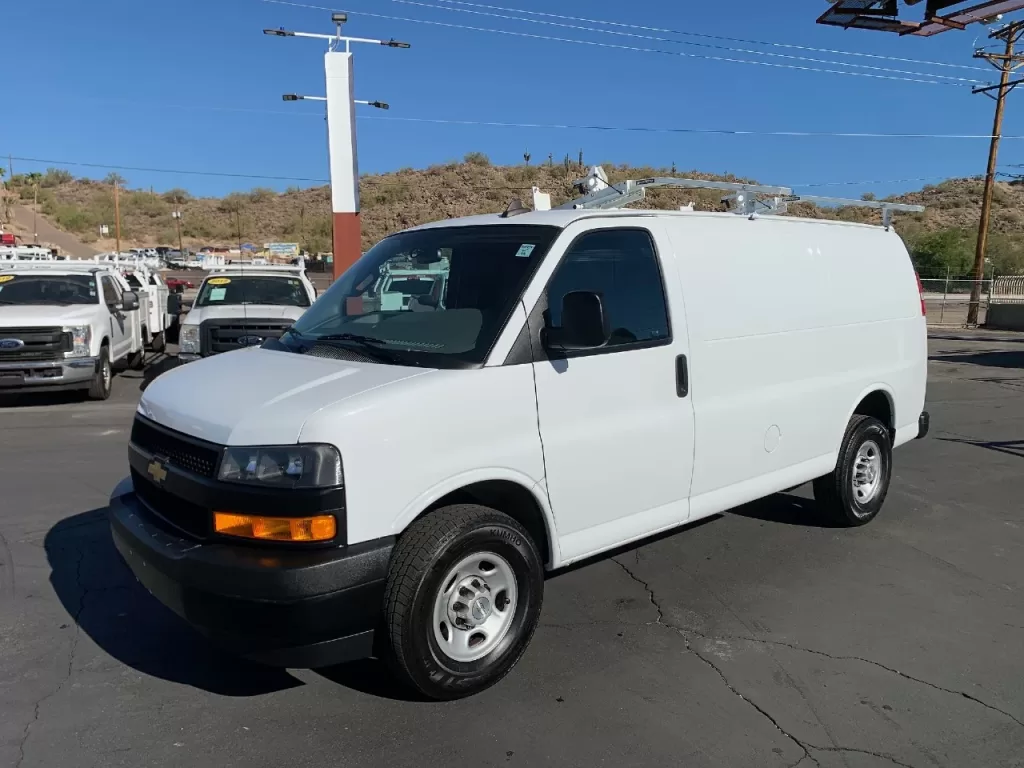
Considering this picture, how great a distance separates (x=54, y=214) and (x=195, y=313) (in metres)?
76.4

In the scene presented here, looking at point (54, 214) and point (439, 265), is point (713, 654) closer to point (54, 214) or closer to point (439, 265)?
point (439, 265)

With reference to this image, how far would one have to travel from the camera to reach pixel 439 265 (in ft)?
14.3

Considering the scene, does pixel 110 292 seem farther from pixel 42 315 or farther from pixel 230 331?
pixel 230 331

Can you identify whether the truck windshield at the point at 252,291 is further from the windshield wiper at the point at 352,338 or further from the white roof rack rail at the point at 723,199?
the windshield wiper at the point at 352,338

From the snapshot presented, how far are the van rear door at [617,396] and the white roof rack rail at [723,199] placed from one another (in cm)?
100

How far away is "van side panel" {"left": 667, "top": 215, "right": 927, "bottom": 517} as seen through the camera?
14.7ft

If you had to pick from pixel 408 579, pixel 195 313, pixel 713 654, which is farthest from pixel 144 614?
pixel 195 313

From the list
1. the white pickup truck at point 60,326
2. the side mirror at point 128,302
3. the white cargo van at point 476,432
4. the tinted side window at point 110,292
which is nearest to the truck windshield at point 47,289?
the white pickup truck at point 60,326

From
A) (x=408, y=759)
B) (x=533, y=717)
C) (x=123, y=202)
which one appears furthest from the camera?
(x=123, y=202)

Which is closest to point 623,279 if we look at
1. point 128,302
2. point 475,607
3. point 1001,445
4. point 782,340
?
point 782,340

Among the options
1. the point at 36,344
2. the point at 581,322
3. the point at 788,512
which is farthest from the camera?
the point at 36,344

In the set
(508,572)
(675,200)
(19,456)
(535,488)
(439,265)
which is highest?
(675,200)

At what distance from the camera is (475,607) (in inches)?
140

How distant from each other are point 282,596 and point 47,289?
34.8 ft
